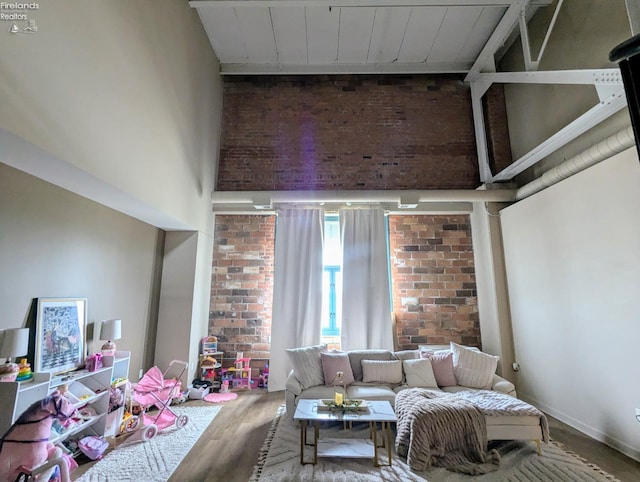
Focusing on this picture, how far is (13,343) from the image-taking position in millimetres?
2230

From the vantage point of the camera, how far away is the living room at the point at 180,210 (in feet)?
7.59

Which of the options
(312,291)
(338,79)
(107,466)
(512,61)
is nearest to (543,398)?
(312,291)

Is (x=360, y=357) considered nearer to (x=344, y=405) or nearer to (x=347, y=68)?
(x=344, y=405)

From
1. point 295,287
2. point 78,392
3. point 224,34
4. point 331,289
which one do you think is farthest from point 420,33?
point 78,392

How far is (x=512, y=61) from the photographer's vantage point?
5.00 metres

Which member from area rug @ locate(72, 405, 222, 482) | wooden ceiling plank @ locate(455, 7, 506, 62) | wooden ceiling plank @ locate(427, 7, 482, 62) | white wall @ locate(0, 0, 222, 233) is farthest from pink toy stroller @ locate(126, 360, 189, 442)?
wooden ceiling plank @ locate(455, 7, 506, 62)

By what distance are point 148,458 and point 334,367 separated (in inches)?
80.8

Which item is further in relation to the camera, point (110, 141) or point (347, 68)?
point (347, 68)

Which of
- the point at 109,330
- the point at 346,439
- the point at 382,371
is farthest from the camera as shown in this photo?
the point at 382,371

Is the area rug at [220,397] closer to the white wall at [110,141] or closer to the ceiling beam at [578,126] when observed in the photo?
the white wall at [110,141]

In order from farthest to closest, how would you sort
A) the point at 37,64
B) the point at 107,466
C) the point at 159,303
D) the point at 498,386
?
1. the point at 159,303
2. the point at 498,386
3. the point at 107,466
4. the point at 37,64

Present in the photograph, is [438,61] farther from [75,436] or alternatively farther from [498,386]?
[75,436]

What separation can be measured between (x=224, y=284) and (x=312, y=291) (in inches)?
60.5

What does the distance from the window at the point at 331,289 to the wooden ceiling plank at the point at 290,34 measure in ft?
10.2
